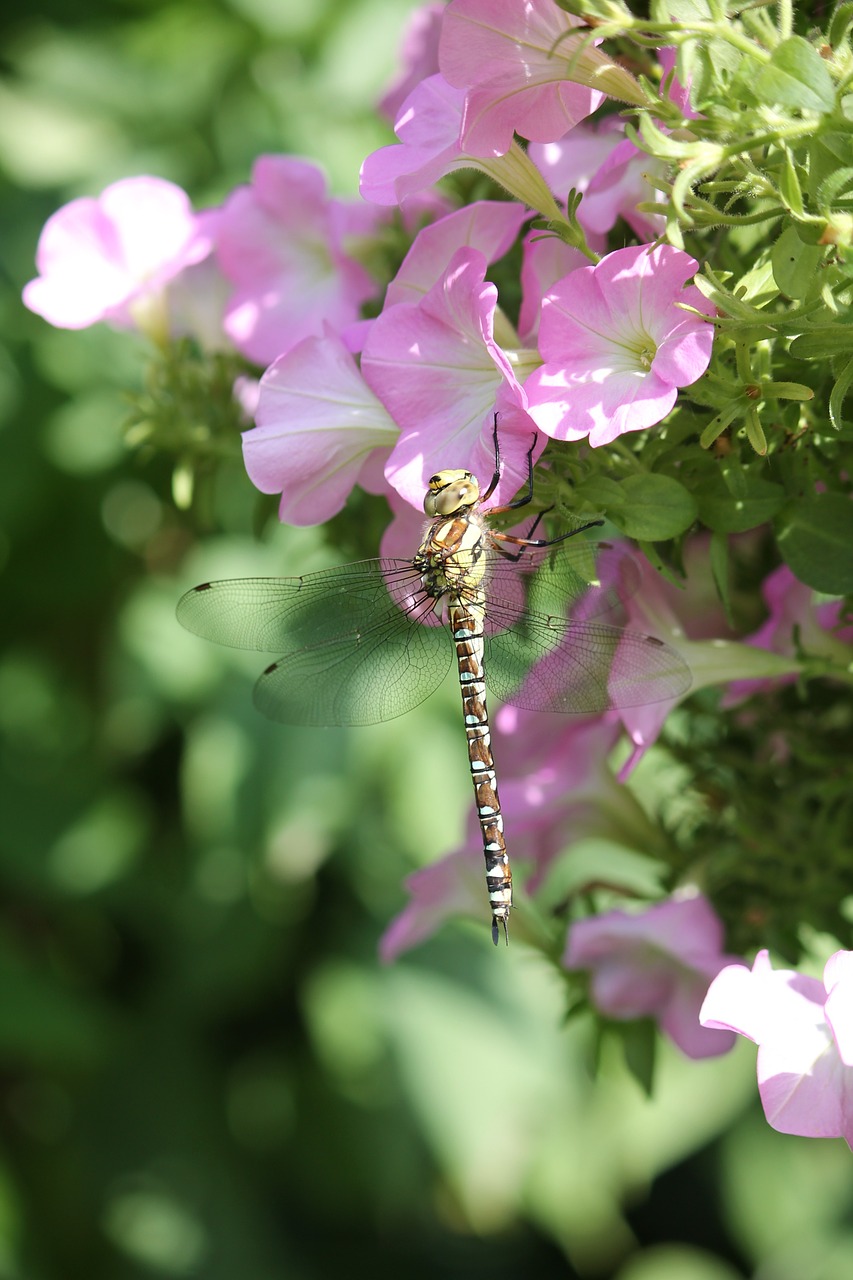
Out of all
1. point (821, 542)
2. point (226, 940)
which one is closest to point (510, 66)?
point (821, 542)

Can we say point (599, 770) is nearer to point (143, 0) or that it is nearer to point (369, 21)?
point (369, 21)

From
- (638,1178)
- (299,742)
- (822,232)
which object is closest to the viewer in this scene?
(822,232)

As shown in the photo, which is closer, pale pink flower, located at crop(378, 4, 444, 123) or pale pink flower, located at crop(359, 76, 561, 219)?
pale pink flower, located at crop(359, 76, 561, 219)

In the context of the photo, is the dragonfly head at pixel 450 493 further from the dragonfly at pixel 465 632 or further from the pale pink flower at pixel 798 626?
the pale pink flower at pixel 798 626

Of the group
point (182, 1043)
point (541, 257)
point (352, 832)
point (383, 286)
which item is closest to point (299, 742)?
point (352, 832)

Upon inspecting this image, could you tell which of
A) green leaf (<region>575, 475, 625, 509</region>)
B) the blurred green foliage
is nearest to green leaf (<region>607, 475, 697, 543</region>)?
green leaf (<region>575, 475, 625, 509</region>)

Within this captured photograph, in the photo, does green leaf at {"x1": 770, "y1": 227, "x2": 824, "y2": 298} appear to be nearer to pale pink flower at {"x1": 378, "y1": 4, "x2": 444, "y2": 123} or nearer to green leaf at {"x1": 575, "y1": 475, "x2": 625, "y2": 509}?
green leaf at {"x1": 575, "y1": 475, "x2": 625, "y2": 509}
